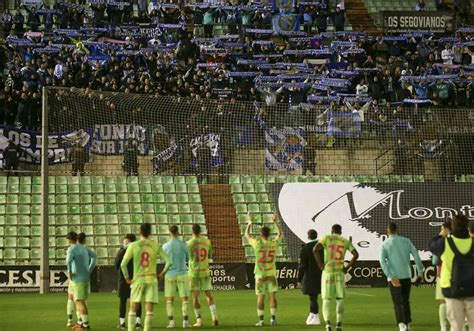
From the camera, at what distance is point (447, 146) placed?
117 ft

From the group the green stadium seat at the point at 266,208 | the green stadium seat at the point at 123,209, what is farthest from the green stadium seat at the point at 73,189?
the green stadium seat at the point at 266,208

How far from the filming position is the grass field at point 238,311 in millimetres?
22000

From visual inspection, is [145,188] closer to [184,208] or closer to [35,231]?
[184,208]

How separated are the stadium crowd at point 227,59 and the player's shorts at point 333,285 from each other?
49.1 feet

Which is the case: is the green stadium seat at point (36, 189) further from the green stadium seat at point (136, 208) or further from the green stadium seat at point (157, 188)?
the green stadium seat at point (157, 188)

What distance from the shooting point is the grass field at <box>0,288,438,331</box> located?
72.2 ft

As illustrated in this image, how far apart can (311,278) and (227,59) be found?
22189 millimetres

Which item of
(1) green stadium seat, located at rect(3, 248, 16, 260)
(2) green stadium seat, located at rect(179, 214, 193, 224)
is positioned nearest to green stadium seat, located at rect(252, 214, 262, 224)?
(2) green stadium seat, located at rect(179, 214, 193, 224)

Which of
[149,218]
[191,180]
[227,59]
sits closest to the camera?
[149,218]

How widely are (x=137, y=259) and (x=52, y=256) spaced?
16.2 metres

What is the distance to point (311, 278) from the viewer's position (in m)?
22.5

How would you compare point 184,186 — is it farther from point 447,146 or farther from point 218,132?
point 447,146

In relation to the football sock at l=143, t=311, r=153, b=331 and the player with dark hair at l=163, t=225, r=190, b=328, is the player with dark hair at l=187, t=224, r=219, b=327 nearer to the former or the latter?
the player with dark hair at l=163, t=225, r=190, b=328

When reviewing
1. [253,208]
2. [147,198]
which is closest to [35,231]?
[147,198]
